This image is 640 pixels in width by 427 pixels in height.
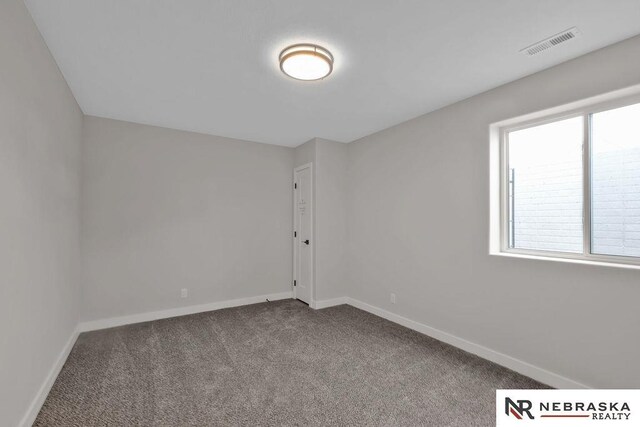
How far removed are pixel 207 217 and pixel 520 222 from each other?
3840 mm

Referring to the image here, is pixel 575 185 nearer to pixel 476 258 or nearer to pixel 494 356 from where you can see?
pixel 476 258

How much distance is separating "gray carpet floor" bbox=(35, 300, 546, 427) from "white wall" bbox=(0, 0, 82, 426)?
36 cm

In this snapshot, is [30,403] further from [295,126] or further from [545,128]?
[545,128]

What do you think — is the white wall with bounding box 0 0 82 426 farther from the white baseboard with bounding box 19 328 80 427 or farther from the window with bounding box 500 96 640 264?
the window with bounding box 500 96 640 264

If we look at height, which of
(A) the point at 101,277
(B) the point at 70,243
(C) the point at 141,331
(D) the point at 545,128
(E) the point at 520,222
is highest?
(D) the point at 545,128

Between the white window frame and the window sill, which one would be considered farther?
the white window frame

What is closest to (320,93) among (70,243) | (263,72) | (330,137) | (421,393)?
(263,72)

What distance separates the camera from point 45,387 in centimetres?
215

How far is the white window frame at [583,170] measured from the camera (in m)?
2.17

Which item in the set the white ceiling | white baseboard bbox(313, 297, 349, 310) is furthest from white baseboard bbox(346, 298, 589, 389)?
the white ceiling

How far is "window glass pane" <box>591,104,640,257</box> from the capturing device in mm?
2092

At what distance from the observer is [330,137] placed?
175 inches

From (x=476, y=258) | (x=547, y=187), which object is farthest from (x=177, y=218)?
(x=547, y=187)

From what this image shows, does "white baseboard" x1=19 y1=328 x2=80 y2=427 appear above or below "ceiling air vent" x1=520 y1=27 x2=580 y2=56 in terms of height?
below
